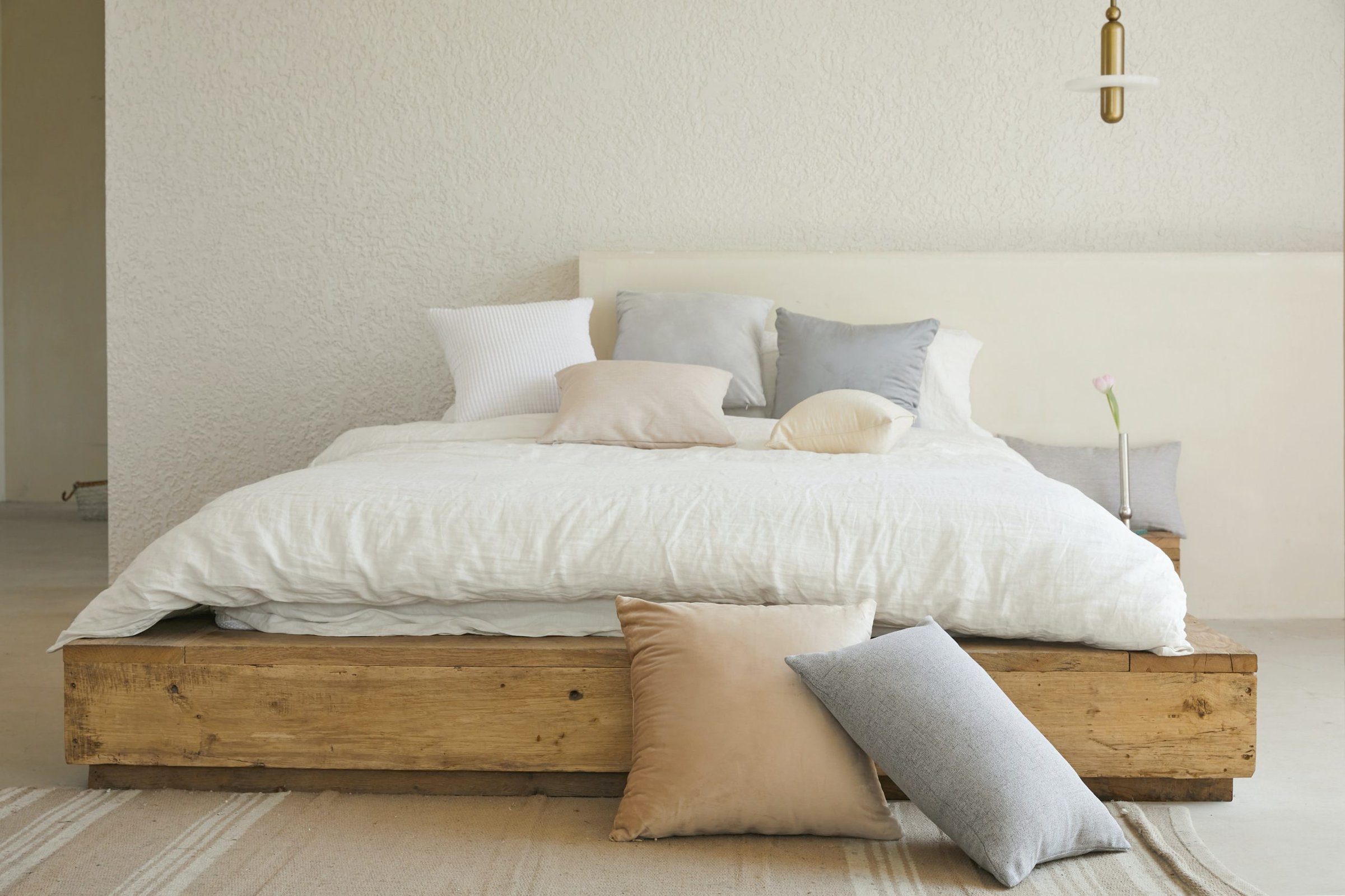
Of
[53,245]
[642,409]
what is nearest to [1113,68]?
[642,409]

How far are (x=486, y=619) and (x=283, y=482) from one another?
20.2 inches

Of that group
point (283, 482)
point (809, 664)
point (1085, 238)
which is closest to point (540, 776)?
point (809, 664)

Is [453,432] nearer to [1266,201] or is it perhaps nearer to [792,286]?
[792,286]

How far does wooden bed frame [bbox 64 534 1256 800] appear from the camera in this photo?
2010mm

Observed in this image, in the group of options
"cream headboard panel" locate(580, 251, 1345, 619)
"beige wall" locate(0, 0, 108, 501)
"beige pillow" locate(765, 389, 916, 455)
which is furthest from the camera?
"beige wall" locate(0, 0, 108, 501)

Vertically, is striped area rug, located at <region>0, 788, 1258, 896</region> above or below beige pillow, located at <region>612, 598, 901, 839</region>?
below

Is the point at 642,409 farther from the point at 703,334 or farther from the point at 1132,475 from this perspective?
the point at 1132,475

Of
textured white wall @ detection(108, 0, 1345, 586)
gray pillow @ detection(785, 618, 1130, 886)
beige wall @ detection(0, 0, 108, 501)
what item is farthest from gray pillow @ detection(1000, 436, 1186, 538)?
beige wall @ detection(0, 0, 108, 501)

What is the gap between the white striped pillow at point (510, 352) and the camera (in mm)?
3471

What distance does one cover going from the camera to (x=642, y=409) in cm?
303

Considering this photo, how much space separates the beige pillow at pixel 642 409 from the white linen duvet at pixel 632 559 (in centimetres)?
81

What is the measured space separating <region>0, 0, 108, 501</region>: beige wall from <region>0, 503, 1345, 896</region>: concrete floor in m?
2.24

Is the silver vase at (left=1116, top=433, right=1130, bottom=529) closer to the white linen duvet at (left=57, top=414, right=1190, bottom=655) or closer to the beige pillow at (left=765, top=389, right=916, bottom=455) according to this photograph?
the beige pillow at (left=765, top=389, right=916, bottom=455)

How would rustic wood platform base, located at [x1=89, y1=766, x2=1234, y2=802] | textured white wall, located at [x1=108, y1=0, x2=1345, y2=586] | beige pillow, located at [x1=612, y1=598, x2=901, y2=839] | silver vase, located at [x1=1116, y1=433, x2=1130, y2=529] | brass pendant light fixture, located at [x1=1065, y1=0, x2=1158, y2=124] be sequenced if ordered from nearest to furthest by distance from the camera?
beige pillow, located at [x1=612, y1=598, x2=901, y2=839] < rustic wood platform base, located at [x1=89, y1=766, x2=1234, y2=802] < brass pendant light fixture, located at [x1=1065, y1=0, x2=1158, y2=124] < silver vase, located at [x1=1116, y1=433, x2=1130, y2=529] < textured white wall, located at [x1=108, y1=0, x2=1345, y2=586]
